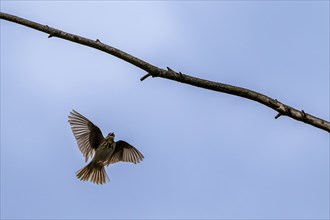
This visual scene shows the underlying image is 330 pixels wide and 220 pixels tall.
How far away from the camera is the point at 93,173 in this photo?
20969 mm

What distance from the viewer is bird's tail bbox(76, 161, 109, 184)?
68.1 ft

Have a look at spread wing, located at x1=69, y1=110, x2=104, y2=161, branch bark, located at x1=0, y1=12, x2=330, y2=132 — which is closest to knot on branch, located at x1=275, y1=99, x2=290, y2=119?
branch bark, located at x1=0, y1=12, x2=330, y2=132

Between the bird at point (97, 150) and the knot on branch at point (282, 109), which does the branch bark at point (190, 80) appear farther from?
the bird at point (97, 150)

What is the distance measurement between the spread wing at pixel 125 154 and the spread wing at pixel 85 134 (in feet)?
1.87

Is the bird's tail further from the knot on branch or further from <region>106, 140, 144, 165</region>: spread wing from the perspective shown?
the knot on branch

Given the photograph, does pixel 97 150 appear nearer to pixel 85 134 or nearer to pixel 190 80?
pixel 85 134

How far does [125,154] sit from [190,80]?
15164mm

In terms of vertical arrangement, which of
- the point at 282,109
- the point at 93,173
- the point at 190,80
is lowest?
the point at 282,109

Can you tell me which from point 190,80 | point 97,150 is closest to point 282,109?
point 190,80

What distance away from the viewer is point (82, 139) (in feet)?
66.4

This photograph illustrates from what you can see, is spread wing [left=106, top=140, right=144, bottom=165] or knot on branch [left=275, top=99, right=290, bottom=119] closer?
knot on branch [left=275, top=99, right=290, bottom=119]

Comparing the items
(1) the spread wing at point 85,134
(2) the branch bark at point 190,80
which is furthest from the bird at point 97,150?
(2) the branch bark at point 190,80

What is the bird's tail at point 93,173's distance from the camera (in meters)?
20.8

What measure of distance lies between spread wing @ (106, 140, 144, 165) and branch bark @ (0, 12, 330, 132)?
1449 cm
